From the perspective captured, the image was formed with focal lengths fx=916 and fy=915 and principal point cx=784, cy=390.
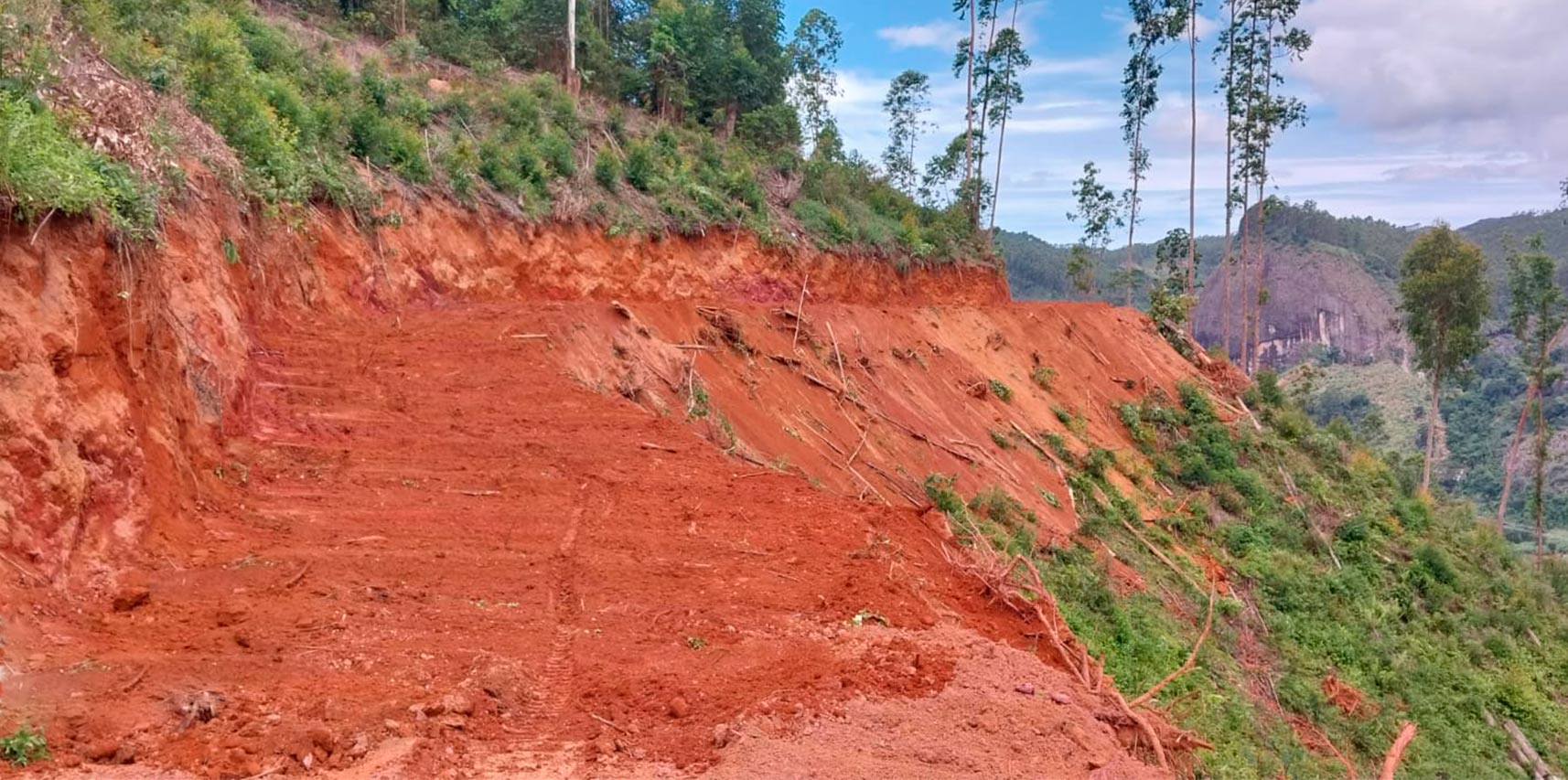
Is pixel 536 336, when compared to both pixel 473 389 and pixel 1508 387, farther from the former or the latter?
pixel 1508 387

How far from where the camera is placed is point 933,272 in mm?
21828

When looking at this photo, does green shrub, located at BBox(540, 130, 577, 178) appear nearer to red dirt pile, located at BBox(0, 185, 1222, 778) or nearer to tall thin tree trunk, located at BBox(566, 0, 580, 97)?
red dirt pile, located at BBox(0, 185, 1222, 778)

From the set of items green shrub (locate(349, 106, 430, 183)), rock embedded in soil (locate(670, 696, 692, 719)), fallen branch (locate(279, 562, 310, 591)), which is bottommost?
rock embedded in soil (locate(670, 696, 692, 719))

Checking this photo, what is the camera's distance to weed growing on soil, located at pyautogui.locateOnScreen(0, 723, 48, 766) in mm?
3262

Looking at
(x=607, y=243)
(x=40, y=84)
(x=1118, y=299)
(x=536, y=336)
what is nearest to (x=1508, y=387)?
(x=1118, y=299)

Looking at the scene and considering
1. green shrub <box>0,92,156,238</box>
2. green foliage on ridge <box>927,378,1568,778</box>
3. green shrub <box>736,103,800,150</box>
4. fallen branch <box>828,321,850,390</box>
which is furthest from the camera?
green shrub <box>736,103,800,150</box>

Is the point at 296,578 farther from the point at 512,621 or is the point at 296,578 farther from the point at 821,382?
the point at 821,382

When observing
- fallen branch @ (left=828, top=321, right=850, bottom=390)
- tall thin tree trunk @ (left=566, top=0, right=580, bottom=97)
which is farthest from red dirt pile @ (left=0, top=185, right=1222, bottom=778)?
tall thin tree trunk @ (left=566, top=0, right=580, bottom=97)

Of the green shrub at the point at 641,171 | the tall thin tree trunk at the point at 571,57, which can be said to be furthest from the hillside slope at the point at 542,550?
the tall thin tree trunk at the point at 571,57

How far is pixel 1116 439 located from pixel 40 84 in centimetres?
1724

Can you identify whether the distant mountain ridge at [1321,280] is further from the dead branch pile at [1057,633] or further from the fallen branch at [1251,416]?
the dead branch pile at [1057,633]

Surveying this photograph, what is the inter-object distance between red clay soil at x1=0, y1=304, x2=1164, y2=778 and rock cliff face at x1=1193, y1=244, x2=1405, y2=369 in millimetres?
73556

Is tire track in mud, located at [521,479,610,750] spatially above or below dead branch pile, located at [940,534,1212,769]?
above

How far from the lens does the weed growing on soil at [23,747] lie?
326cm
